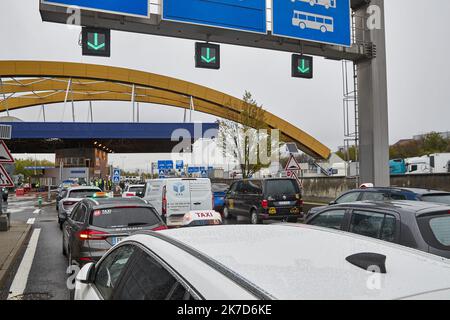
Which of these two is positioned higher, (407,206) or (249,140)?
(249,140)

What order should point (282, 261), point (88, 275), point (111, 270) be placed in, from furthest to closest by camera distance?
point (88, 275) < point (111, 270) < point (282, 261)

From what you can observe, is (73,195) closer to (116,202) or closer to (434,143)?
(116,202)

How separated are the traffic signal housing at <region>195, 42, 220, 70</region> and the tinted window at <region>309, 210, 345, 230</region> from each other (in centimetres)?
847

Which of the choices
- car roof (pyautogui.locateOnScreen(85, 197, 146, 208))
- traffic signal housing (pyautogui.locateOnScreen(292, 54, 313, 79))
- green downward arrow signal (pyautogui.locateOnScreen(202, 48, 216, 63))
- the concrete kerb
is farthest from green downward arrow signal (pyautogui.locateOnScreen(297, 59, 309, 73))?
the concrete kerb

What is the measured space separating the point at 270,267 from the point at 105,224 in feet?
19.7

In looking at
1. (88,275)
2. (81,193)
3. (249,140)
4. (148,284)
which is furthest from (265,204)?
(249,140)

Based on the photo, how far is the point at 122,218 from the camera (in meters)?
7.79

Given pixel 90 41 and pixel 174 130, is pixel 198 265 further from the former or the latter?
pixel 174 130

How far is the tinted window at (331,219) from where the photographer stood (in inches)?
244

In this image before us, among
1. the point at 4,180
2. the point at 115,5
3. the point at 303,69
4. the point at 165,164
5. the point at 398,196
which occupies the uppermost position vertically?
the point at 115,5

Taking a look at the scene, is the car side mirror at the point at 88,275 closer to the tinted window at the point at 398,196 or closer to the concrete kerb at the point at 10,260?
the concrete kerb at the point at 10,260

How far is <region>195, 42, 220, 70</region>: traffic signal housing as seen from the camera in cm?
1387

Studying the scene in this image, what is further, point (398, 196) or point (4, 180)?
point (4, 180)

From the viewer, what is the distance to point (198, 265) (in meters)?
2.22
